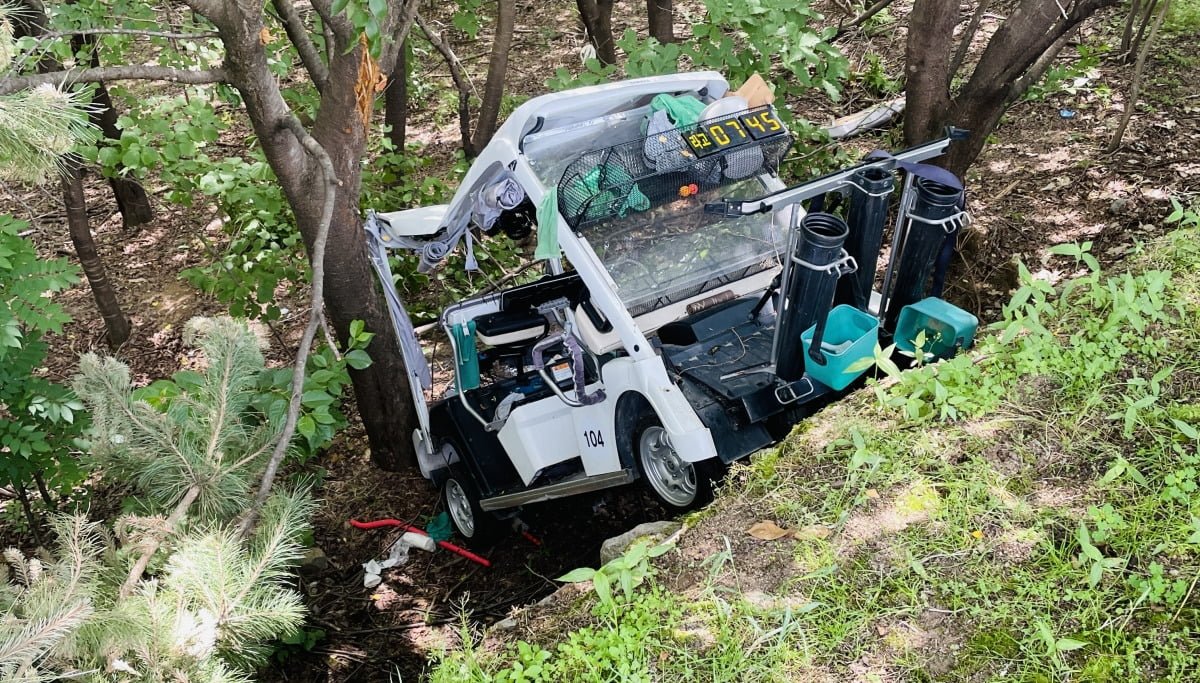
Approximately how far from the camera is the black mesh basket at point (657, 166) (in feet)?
13.0

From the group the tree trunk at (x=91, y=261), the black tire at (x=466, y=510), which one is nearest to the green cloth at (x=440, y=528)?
the black tire at (x=466, y=510)

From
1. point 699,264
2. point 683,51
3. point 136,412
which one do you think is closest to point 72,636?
point 136,412

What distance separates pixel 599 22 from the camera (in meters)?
7.65

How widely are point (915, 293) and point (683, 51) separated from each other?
266 cm

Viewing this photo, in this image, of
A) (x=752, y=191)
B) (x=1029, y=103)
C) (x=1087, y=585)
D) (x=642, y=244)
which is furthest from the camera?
(x=1029, y=103)

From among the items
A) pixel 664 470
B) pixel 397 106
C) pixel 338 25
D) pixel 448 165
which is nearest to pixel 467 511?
pixel 664 470

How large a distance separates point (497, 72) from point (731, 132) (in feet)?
9.86

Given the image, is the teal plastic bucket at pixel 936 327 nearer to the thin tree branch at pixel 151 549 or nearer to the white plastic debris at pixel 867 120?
the thin tree branch at pixel 151 549

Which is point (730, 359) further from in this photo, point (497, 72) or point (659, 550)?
point (497, 72)

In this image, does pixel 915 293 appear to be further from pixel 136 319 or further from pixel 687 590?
pixel 136 319

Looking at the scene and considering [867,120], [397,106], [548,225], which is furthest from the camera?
[397,106]

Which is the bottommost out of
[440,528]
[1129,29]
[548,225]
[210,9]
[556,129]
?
[440,528]

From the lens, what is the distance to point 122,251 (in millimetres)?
8297

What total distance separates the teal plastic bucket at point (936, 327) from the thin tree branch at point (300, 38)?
3.12m
